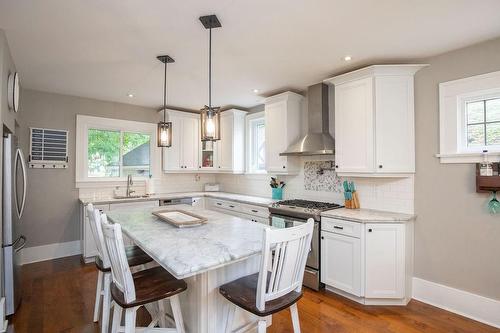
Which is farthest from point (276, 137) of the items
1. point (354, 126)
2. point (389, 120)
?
point (389, 120)

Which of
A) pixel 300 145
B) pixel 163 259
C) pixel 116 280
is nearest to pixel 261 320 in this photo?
pixel 163 259

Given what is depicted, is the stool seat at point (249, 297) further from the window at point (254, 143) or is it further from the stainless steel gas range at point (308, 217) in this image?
the window at point (254, 143)

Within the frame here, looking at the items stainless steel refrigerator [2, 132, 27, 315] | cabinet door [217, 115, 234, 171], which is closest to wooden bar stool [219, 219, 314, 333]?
stainless steel refrigerator [2, 132, 27, 315]

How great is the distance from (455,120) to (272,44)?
1936 millimetres

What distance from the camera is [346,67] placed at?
2.94m

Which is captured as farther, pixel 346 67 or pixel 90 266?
pixel 90 266

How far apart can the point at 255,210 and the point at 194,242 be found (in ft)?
7.08

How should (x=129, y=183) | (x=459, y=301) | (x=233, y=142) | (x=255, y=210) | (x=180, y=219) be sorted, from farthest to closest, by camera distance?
(x=233, y=142) < (x=129, y=183) < (x=255, y=210) < (x=459, y=301) < (x=180, y=219)

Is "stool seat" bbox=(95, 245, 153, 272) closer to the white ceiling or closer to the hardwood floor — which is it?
the hardwood floor

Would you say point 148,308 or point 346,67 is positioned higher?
point 346,67

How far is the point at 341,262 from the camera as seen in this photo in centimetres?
276

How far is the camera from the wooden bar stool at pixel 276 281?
1397mm

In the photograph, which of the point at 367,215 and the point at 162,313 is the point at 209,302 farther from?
the point at 367,215

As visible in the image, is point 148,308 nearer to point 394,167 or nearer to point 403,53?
point 394,167
